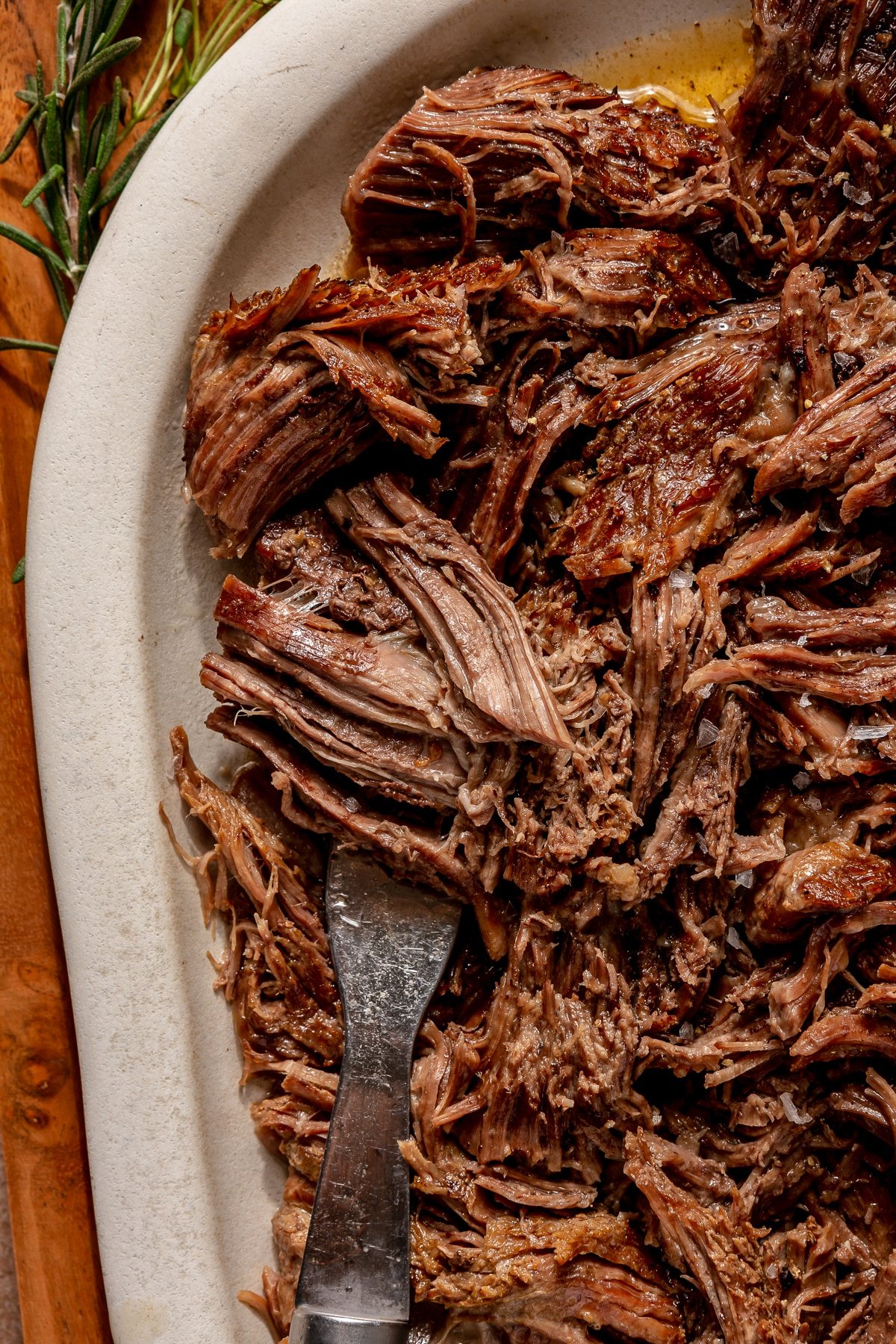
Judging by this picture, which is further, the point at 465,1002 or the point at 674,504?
the point at 465,1002

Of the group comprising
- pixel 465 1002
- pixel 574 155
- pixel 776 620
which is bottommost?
pixel 465 1002

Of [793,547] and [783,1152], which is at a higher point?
[793,547]

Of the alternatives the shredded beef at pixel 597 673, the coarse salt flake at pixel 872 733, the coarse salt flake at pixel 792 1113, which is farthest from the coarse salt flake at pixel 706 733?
Answer: the coarse salt flake at pixel 792 1113

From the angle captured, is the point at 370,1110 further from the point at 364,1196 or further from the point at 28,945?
the point at 28,945

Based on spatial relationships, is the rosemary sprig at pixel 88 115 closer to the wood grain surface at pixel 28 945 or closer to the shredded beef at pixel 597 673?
the wood grain surface at pixel 28 945

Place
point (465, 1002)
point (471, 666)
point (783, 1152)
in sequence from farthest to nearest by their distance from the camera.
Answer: point (465, 1002)
point (783, 1152)
point (471, 666)

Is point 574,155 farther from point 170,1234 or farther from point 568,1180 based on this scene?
point 170,1234

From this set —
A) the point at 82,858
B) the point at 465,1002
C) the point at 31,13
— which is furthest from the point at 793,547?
the point at 31,13

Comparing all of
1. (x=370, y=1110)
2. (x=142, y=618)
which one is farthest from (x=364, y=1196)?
(x=142, y=618)
